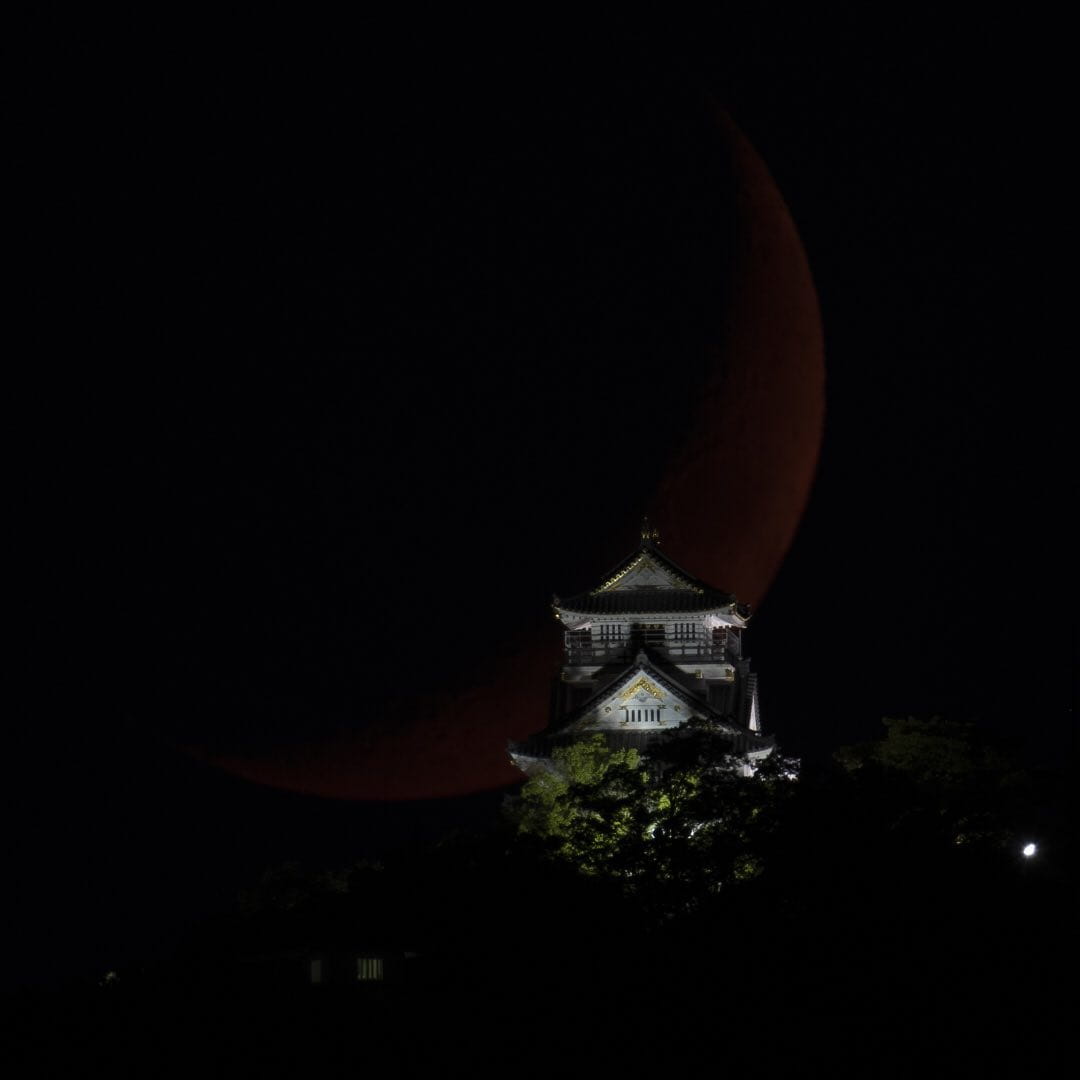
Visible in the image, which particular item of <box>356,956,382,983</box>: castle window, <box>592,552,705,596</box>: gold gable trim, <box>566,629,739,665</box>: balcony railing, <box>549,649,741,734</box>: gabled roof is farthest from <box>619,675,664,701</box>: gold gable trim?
<box>356,956,382,983</box>: castle window

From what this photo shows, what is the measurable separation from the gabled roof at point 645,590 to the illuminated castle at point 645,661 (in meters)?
0.03

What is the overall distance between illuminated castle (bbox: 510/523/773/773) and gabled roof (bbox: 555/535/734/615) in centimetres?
3

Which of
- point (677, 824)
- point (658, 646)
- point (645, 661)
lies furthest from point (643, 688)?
point (677, 824)

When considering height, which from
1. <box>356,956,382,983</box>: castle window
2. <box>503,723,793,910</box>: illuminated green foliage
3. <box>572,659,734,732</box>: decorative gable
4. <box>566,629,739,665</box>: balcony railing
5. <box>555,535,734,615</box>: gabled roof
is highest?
<box>555,535,734,615</box>: gabled roof

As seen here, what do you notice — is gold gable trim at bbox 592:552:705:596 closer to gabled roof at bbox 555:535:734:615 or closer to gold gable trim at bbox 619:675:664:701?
gabled roof at bbox 555:535:734:615

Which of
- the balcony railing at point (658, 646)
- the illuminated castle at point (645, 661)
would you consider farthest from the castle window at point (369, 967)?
the balcony railing at point (658, 646)

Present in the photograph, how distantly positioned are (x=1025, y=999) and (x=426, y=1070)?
9349 millimetres

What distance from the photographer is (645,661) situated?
179 ft

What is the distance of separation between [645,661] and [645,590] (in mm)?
5871

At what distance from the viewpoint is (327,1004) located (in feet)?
104

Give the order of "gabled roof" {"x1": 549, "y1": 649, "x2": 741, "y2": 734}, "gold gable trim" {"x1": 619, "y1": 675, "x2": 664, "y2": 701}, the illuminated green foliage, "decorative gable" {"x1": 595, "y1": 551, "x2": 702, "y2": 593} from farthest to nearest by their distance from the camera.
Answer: "decorative gable" {"x1": 595, "y1": 551, "x2": 702, "y2": 593} < "gold gable trim" {"x1": 619, "y1": 675, "x2": 664, "y2": 701} < "gabled roof" {"x1": 549, "y1": 649, "x2": 741, "y2": 734} < the illuminated green foliage

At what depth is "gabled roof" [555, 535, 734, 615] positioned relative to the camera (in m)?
59.3

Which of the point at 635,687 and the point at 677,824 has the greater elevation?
the point at 635,687

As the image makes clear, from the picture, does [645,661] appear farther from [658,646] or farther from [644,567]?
[644,567]
